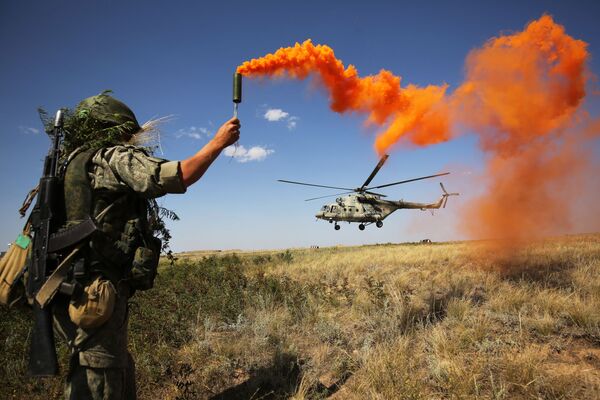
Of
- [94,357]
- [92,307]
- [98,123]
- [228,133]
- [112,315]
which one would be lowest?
[94,357]

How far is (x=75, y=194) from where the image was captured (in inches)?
106

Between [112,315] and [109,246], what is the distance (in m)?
0.53

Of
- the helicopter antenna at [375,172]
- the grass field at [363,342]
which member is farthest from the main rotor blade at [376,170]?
the grass field at [363,342]

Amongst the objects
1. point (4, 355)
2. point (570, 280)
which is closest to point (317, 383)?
point (4, 355)

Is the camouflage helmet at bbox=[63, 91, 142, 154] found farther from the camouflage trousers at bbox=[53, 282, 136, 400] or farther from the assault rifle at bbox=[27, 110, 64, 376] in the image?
the camouflage trousers at bbox=[53, 282, 136, 400]

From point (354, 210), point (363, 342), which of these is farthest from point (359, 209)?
point (363, 342)

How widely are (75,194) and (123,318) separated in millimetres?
1046

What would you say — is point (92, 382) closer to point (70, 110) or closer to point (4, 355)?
point (70, 110)

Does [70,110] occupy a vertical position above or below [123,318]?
above

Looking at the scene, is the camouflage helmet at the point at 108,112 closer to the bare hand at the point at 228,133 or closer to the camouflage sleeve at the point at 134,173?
the camouflage sleeve at the point at 134,173

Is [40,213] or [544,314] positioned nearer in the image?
[40,213]

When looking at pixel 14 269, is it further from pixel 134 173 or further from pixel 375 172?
pixel 375 172

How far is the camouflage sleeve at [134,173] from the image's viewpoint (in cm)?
246

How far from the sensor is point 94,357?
8.34 ft
